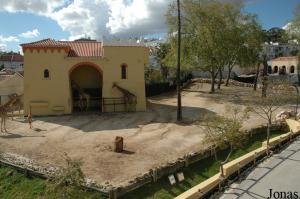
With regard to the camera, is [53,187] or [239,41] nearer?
[53,187]

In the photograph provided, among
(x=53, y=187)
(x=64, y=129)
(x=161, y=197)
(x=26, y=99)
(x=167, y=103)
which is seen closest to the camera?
(x=53, y=187)

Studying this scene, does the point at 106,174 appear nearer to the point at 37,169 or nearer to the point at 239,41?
the point at 37,169

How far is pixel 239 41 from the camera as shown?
4525 centimetres

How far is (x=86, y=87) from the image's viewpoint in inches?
1516

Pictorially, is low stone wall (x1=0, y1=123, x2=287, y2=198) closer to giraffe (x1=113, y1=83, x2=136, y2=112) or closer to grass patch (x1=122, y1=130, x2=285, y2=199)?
grass patch (x1=122, y1=130, x2=285, y2=199)

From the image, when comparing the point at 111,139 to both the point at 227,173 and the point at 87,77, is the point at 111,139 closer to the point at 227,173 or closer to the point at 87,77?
A: the point at 227,173

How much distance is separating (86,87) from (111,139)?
14.3 meters

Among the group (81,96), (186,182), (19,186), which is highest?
Result: (81,96)

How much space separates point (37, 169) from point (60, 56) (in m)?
16.4

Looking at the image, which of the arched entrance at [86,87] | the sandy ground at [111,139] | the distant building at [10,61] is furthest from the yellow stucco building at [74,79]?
the distant building at [10,61]

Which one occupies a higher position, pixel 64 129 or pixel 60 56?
pixel 60 56

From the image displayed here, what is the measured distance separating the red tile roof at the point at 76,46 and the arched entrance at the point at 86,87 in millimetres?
1098

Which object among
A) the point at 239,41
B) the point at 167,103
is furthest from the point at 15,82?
the point at 239,41

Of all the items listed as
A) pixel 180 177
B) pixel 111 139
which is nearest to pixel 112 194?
pixel 180 177
